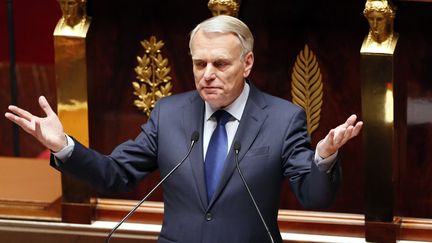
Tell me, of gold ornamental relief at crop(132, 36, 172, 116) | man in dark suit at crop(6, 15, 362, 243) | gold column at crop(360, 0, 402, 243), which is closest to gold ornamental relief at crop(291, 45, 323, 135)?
gold column at crop(360, 0, 402, 243)

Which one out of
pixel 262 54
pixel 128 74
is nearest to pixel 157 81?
pixel 128 74

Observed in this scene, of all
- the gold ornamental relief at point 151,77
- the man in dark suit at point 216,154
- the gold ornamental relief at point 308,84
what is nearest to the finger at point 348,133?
the man in dark suit at point 216,154

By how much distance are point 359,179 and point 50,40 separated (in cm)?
107

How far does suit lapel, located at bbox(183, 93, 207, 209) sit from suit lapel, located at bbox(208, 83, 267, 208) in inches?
1.1

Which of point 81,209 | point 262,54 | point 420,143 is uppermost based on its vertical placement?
point 262,54

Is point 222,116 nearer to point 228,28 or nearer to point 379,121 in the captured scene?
point 228,28

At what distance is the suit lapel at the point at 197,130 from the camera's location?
190 cm

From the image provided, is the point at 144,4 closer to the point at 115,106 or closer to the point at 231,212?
the point at 115,106

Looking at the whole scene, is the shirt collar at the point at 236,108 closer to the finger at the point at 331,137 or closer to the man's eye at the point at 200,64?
the man's eye at the point at 200,64

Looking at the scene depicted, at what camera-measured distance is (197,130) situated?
193cm

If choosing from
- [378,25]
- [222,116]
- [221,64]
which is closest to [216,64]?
[221,64]

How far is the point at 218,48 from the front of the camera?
6.11ft

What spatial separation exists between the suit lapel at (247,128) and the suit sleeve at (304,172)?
0.17 feet

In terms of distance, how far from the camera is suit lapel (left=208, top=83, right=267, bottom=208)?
6.20 ft
